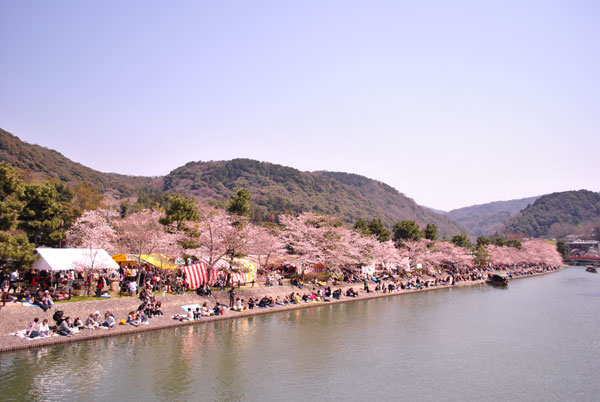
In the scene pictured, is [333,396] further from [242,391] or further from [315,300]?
[315,300]

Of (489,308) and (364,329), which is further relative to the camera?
(489,308)

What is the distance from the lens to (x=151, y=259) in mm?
32125

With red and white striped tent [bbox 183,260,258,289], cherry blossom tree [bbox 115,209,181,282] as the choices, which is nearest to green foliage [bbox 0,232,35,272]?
cherry blossom tree [bbox 115,209,181,282]

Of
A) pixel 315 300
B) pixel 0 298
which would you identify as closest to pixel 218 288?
pixel 315 300

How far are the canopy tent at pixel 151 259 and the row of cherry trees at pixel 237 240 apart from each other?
664mm

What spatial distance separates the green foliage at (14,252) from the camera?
2181 centimetres

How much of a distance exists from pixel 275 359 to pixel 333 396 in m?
4.85

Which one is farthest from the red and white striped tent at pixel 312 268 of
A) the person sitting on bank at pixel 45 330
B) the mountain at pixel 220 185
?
the mountain at pixel 220 185

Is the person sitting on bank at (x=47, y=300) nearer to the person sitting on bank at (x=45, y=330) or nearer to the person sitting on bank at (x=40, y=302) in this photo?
Answer: the person sitting on bank at (x=40, y=302)

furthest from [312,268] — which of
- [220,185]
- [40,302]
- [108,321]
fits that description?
[220,185]

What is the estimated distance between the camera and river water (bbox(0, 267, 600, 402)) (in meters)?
16.2

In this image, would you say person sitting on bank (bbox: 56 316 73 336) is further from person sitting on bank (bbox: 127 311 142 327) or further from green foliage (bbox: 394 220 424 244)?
green foliage (bbox: 394 220 424 244)

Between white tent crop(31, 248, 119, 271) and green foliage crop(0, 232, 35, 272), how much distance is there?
1.95ft

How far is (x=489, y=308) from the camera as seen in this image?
4016 centimetres
